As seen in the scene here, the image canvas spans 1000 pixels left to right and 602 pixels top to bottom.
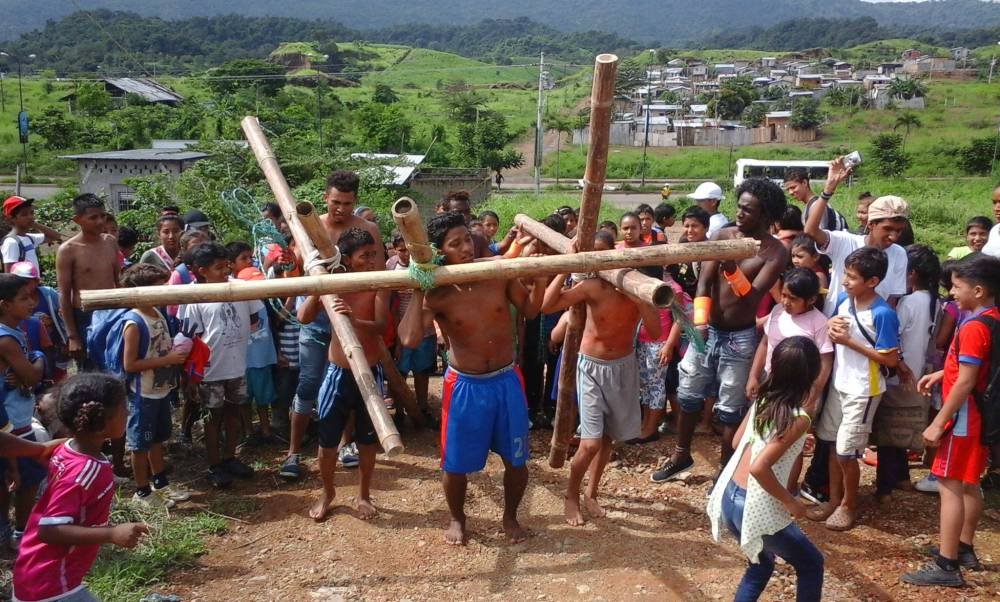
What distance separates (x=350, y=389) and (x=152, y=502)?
5.22 feet

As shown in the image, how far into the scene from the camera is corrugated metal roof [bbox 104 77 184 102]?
54656 mm

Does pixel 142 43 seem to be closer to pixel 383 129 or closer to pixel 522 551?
pixel 383 129

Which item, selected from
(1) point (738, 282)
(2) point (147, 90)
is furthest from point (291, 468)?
(2) point (147, 90)

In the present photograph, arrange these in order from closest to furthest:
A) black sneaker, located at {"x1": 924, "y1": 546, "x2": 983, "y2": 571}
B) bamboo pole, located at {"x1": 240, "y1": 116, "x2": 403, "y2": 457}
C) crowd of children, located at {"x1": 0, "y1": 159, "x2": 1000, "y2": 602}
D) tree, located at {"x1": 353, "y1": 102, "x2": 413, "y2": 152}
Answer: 1. crowd of children, located at {"x1": 0, "y1": 159, "x2": 1000, "y2": 602}
2. bamboo pole, located at {"x1": 240, "y1": 116, "x2": 403, "y2": 457}
3. black sneaker, located at {"x1": 924, "y1": 546, "x2": 983, "y2": 571}
4. tree, located at {"x1": 353, "y1": 102, "x2": 413, "y2": 152}

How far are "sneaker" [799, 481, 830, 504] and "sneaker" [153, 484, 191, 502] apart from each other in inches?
172

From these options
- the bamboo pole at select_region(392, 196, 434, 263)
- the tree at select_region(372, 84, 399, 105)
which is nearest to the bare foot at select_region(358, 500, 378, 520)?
the bamboo pole at select_region(392, 196, 434, 263)

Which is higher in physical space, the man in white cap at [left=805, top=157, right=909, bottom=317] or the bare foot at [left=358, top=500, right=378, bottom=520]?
the man in white cap at [left=805, top=157, right=909, bottom=317]

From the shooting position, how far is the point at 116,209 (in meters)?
27.5

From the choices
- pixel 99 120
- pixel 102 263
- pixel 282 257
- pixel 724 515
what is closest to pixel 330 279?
Answer: pixel 282 257

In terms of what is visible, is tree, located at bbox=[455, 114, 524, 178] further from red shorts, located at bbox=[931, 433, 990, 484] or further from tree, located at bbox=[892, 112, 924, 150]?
red shorts, located at bbox=[931, 433, 990, 484]

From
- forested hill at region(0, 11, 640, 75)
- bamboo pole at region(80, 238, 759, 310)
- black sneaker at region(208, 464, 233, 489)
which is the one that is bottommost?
black sneaker at region(208, 464, 233, 489)

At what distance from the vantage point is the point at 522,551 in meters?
4.76

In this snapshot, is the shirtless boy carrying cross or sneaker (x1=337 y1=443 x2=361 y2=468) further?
sneaker (x1=337 y1=443 x2=361 y2=468)

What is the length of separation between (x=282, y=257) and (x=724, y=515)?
3.50 m
